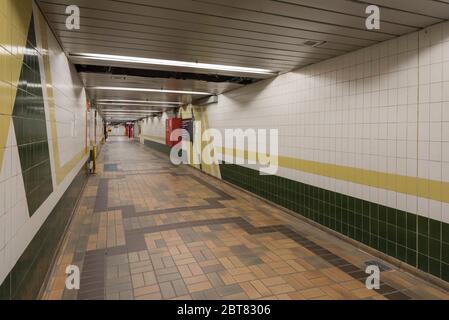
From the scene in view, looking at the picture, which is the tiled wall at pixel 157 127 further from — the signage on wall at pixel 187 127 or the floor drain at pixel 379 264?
the floor drain at pixel 379 264

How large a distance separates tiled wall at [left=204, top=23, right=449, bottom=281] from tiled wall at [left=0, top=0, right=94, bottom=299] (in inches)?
136

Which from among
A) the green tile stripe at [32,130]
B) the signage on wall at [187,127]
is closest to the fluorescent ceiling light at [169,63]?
the green tile stripe at [32,130]

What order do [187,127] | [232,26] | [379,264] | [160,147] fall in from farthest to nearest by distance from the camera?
[160,147] < [187,127] < [379,264] < [232,26]

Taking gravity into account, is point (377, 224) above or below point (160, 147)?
below

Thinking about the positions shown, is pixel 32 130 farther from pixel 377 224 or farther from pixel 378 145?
pixel 377 224

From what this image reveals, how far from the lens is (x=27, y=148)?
7.06 ft

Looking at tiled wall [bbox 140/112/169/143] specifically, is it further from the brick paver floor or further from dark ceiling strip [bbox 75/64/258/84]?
the brick paver floor

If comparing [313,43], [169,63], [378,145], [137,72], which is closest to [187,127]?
[137,72]

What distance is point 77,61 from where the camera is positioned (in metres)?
4.38

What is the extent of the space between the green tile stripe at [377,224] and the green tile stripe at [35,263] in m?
3.48

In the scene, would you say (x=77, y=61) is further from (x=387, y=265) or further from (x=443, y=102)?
(x=387, y=265)

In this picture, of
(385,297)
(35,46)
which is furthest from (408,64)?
(35,46)

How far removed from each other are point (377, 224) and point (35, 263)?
3507mm

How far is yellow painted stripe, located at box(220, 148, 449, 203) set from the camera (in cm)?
284
